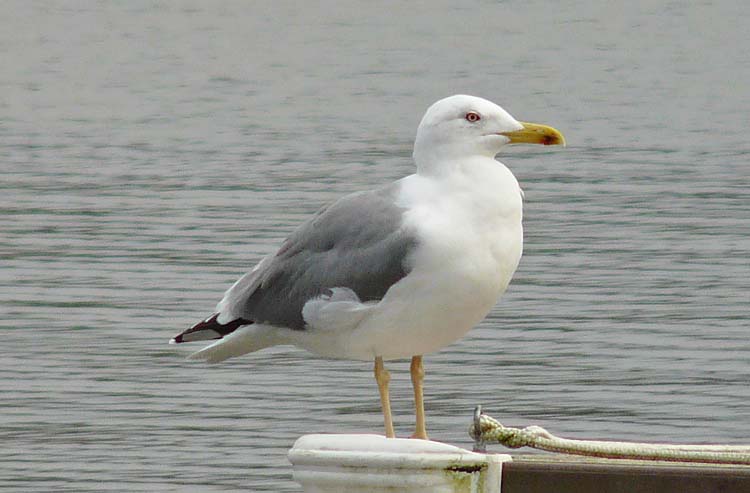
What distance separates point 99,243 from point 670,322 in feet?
17.0

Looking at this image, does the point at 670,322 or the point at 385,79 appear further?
the point at 385,79

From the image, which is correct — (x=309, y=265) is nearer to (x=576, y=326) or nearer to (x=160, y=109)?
(x=576, y=326)

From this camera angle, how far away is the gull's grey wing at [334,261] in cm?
704

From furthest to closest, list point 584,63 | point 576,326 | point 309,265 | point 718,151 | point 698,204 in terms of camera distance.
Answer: point 584,63, point 718,151, point 698,204, point 576,326, point 309,265

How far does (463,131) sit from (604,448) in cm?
136

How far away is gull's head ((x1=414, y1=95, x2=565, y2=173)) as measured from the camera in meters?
7.09

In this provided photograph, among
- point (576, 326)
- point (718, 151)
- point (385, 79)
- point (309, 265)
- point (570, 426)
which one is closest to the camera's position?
point (309, 265)

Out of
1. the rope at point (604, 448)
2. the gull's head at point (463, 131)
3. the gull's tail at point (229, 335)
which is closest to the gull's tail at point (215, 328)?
the gull's tail at point (229, 335)

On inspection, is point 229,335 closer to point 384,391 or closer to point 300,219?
point 384,391

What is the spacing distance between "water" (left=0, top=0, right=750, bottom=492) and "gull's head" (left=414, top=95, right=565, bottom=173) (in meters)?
2.80

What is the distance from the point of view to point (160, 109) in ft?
93.4

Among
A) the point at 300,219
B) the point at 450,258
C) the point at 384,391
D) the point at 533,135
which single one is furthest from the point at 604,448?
the point at 300,219

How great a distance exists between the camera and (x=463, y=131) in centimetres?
711

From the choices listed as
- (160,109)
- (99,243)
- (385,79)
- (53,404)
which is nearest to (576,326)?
(53,404)
